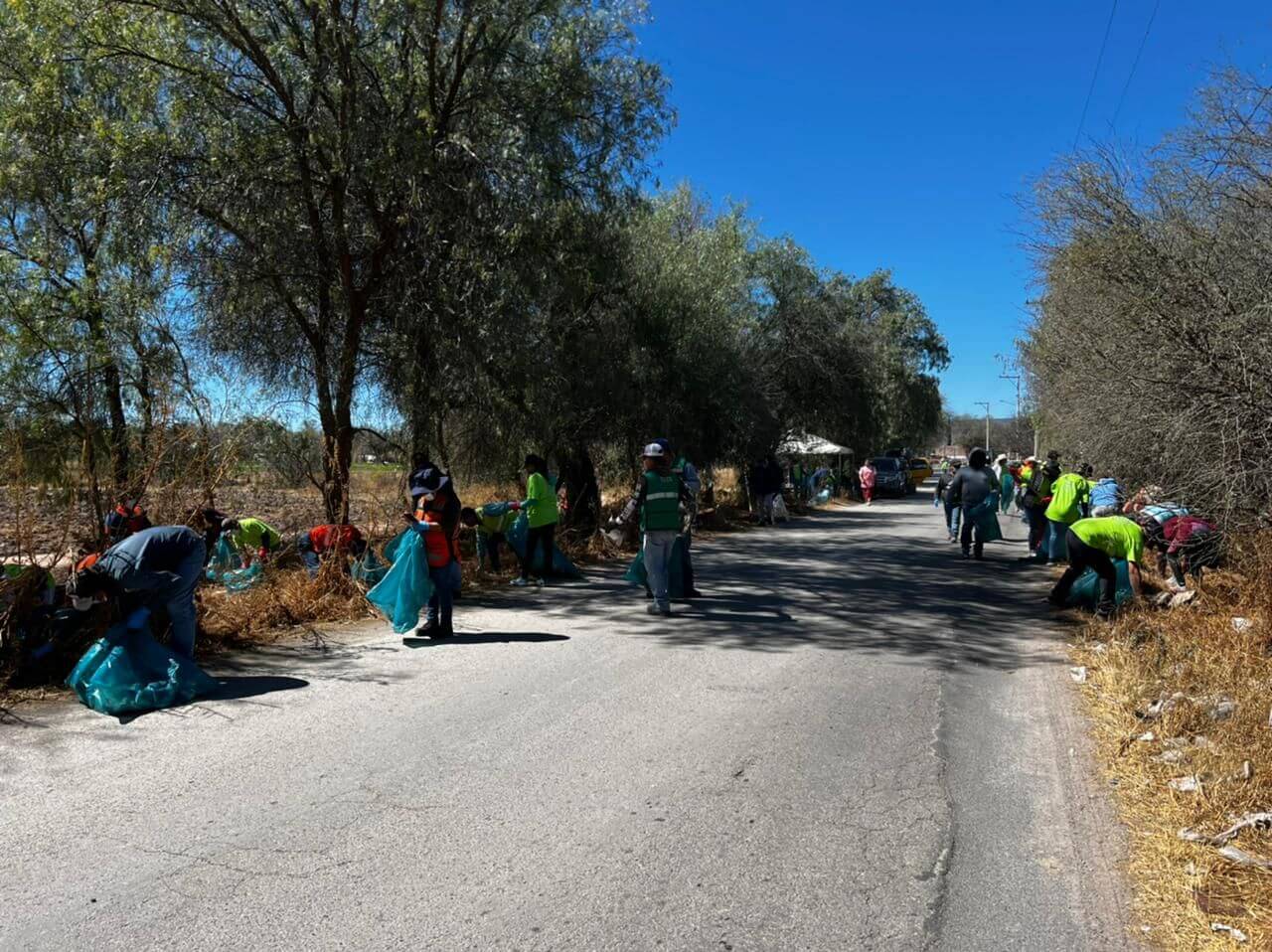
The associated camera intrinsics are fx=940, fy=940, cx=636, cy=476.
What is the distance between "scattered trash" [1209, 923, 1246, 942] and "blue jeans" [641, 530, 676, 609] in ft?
20.9

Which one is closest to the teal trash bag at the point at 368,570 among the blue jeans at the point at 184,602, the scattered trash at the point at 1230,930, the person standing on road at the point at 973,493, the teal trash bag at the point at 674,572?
the teal trash bag at the point at 674,572

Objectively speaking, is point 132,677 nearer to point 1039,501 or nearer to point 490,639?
point 490,639

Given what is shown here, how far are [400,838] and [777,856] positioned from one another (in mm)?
1607

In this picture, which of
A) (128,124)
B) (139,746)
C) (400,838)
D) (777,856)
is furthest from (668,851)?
(128,124)

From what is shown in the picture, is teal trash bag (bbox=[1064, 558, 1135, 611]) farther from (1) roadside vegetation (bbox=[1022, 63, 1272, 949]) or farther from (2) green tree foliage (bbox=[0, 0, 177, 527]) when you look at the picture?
(2) green tree foliage (bbox=[0, 0, 177, 527])

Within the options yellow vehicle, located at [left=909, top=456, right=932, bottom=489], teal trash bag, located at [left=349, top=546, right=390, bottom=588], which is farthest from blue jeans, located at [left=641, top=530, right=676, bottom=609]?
yellow vehicle, located at [left=909, top=456, right=932, bottom=489]

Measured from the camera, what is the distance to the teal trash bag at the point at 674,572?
1037cm

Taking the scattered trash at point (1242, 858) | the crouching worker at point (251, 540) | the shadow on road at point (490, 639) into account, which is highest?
the crouching worker at point (251, 540)

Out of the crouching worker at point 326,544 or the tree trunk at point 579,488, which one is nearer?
the crouching worker at point 326,544

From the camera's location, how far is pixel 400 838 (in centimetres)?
404

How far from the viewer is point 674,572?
34.6 ft

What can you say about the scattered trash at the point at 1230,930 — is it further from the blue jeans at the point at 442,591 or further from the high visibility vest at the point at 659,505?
the high visibility vest at the point at 659,505

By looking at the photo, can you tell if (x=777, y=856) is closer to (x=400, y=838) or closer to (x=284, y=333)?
(x=400, y=838)

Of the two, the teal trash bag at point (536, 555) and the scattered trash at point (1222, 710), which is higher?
the teal trash bag at point (536, 555)
